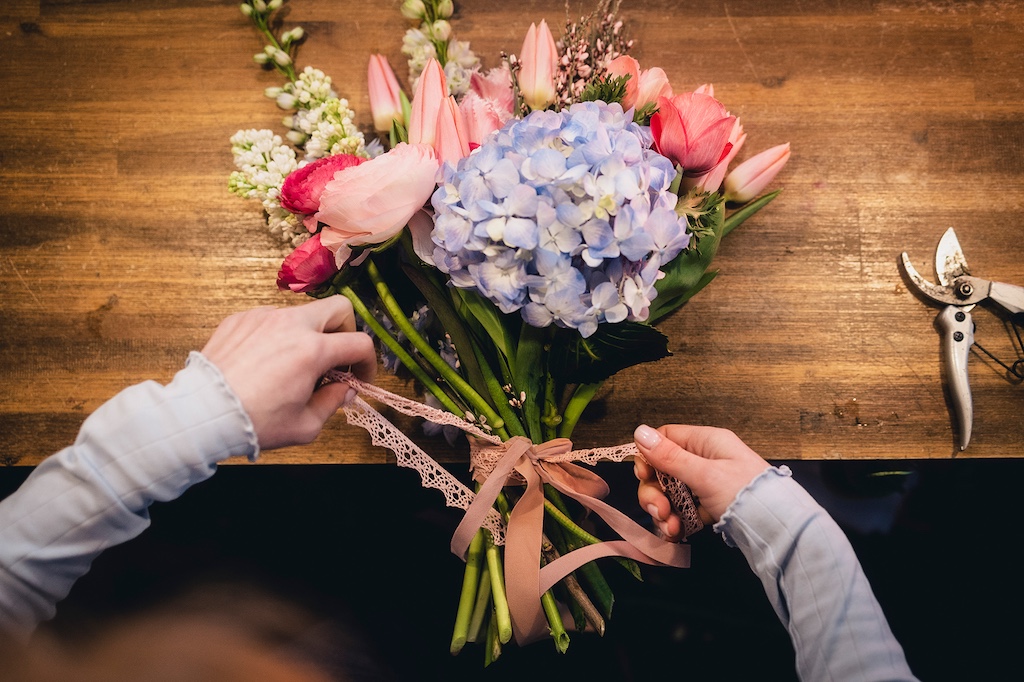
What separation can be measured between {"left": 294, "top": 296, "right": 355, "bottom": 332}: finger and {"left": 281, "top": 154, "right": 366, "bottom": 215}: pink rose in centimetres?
12

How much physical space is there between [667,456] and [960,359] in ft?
1.93

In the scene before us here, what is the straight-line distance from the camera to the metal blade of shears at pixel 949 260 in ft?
3.41

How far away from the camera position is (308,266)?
773 mm

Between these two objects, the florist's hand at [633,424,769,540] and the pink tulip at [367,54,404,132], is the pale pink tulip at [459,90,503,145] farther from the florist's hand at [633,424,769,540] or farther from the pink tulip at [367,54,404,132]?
the florist's hand at [633,424,769,540]

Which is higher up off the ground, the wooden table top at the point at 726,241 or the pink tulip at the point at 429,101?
the pink tulip at the point at 429,101

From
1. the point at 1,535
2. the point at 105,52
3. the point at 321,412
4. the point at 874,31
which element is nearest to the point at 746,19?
the point at 874,31

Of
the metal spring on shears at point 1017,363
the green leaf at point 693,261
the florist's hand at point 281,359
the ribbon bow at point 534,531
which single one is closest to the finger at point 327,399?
the florist's hand at point 281,359

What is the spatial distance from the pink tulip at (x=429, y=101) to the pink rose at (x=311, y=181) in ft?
0.31

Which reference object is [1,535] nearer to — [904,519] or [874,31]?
[904,519]

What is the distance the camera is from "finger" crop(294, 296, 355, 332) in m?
0.74

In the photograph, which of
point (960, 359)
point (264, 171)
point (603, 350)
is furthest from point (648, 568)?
point (264, 171)

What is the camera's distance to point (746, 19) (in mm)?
1086

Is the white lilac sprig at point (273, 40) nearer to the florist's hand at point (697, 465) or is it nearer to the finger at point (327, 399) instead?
the finger at point (327, 399)

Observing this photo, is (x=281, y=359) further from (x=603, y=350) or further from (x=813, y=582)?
(x=813, y=582)
